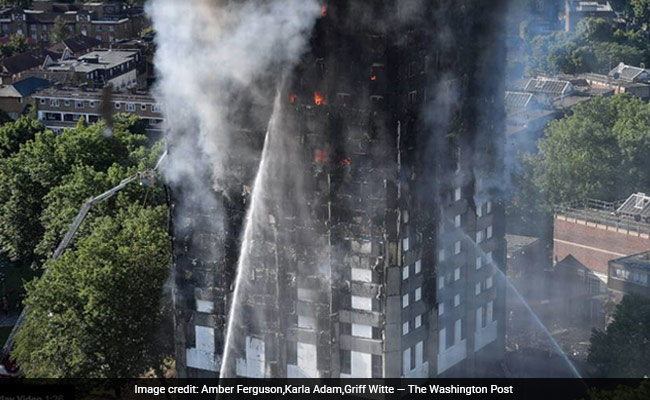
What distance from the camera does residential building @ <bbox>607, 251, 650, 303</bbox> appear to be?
243ft

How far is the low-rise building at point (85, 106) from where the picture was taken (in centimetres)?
11756

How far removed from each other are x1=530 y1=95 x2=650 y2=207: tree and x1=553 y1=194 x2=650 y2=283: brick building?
5100 millimetres

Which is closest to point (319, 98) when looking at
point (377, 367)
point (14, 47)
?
point (377, 367)

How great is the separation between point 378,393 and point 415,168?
9.58 metres

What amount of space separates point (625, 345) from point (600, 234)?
76.1ft

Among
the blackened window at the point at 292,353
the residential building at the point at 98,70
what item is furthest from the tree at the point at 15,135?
the blackened window at the point at 292,353

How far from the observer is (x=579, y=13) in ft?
606

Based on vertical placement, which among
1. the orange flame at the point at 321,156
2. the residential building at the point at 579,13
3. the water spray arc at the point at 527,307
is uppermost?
the orange flame at the point at 321,156

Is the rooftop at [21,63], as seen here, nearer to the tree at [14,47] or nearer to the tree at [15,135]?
the tree at [14,47]

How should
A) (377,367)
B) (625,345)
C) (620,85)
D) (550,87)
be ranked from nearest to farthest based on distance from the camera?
1. (377,367)
2. (625,345)
3. (550,87)
4. (620,85)

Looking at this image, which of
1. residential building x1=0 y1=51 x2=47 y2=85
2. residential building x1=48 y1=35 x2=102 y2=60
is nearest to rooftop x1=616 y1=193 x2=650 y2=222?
residential building x1=0 y1=51 x2=47 y2=85

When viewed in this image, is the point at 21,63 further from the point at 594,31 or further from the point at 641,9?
the point at 641,9

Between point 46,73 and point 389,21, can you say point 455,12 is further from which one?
point 46,73
